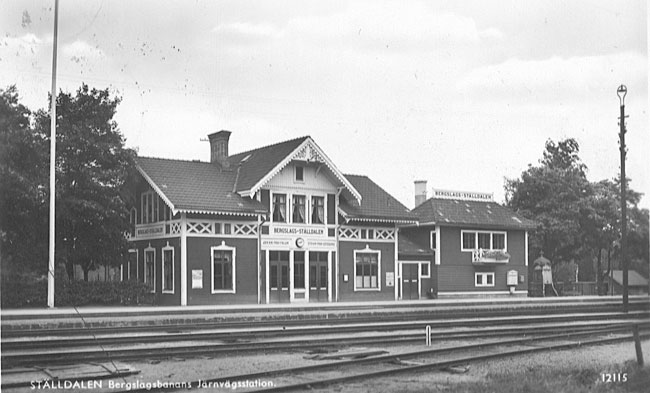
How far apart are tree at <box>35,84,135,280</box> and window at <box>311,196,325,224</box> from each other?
325 inches

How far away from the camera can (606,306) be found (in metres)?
28.7

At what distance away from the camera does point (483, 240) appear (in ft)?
135

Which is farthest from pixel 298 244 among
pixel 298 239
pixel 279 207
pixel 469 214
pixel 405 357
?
pixel 405 357

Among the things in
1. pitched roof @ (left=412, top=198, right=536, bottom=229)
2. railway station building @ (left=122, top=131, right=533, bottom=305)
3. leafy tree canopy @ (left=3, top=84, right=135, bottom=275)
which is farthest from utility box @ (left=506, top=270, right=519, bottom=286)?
leafy tree canopy @ (left=3, top=84, right=135, bottom=275)

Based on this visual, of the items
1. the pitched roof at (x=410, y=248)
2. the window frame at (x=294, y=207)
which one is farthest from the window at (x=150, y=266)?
the pitched roof at (x=410, y=248)

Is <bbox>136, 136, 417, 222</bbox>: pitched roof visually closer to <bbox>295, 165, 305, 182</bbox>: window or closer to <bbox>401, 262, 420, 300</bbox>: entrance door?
<bbox>295, 165, 305, 182</bbox>: window

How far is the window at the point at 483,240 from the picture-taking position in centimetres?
4053

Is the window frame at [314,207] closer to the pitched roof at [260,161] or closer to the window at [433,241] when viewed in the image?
the pitched roof at [260,161]

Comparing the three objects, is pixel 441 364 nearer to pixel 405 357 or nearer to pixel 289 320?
pixel 405 357

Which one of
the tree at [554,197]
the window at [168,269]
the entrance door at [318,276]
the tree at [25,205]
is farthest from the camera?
the entrance door at [318,276]

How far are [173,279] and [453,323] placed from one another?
14.2m

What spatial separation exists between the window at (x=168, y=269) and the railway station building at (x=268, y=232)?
41mm

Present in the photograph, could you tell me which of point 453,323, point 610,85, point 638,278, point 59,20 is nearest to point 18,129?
point 59,20

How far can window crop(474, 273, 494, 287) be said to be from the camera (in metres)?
40.7
